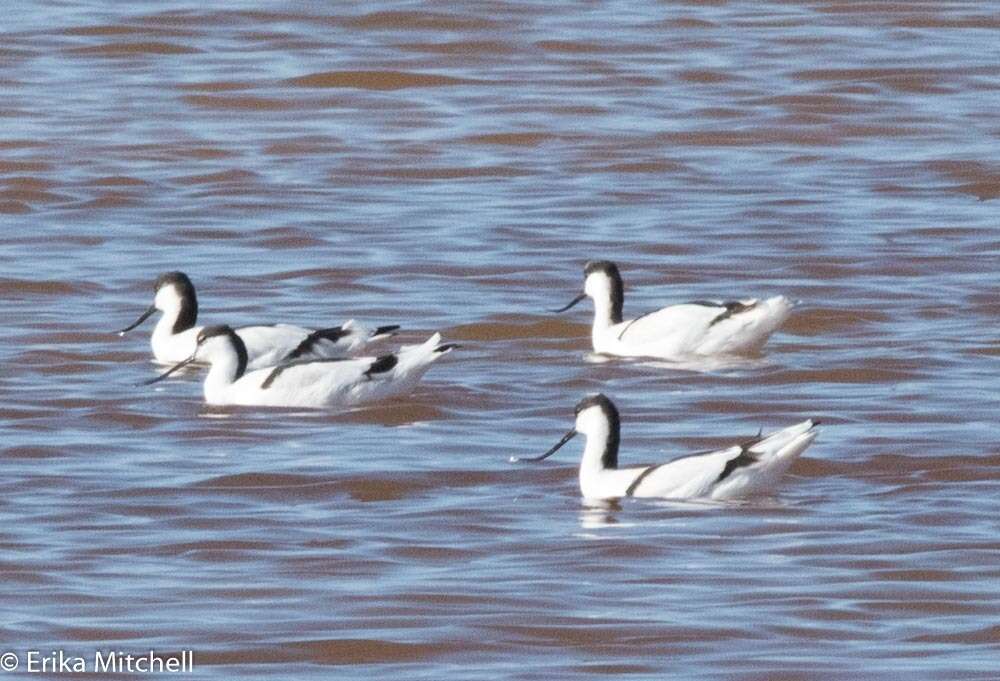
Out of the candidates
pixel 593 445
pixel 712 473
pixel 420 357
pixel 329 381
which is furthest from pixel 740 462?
pixel 329 381

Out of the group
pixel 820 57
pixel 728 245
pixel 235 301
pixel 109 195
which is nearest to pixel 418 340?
pixel 235 301

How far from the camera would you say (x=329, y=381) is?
1334cm

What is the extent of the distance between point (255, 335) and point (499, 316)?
173 cm

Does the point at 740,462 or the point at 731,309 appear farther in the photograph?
the point at 731,309

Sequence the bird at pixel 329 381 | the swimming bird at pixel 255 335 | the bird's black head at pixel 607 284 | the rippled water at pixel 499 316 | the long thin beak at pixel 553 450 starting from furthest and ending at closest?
the bird's black head at pixel 607 284, the swimming bird at pixel 255 335, the bird at pixel 329 381, the long thin beak at pixel 553 450, the rippled water at pixel 499 316

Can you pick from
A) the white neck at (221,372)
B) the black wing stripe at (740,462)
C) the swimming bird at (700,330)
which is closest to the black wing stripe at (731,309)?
the swimming bird at (700,330)

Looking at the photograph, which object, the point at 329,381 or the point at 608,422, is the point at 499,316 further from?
the point at 608,422

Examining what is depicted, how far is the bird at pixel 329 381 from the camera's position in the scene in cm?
1331

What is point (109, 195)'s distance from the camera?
1919 centimetres

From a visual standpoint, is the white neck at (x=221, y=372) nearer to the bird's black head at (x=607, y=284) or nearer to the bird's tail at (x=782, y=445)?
the bird's black head at (x=607, y=284)

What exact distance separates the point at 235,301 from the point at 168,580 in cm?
640

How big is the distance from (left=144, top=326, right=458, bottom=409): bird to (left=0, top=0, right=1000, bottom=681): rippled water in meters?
0.14

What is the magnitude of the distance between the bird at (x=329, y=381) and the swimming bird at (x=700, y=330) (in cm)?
138

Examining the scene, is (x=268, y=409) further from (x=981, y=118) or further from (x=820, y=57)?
(x=820, y=57)
